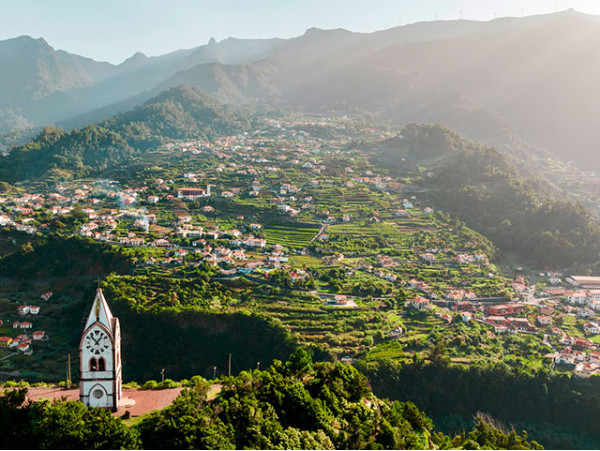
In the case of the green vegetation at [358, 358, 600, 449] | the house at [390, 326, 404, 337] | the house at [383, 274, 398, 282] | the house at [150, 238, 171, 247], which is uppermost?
the house at [150, 238, 171, 247]

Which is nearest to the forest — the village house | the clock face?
the clock face

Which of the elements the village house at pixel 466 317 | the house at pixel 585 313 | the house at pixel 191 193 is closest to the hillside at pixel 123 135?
the house at pixel 191 193

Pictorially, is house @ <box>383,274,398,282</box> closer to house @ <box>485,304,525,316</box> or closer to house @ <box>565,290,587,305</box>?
house @ <box>485,304,525,316</box>

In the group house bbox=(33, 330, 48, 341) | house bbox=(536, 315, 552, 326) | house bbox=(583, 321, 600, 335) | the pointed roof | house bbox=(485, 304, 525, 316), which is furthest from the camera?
house bbox=(485, 304, 525, 316)

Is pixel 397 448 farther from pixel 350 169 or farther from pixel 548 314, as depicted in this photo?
pixel 350 169

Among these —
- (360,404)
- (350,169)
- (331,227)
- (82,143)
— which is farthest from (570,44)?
(360,404)

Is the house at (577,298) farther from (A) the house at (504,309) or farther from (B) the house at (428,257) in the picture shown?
(B) the house at (428,257)
